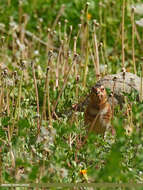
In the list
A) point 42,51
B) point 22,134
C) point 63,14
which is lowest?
point 22,134

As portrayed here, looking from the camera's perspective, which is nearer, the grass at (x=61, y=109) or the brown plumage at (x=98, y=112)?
the grass at (x=61, y=109)

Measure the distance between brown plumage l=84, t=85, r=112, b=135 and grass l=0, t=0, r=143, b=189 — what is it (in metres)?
0.08

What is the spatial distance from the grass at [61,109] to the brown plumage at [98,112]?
0.25 feet

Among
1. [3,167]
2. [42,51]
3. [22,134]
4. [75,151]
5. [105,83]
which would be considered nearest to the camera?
[22,134]

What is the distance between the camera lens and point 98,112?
377cm

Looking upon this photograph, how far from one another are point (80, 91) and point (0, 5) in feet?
8.68

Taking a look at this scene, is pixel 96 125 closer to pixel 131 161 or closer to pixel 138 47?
pixel 131 161

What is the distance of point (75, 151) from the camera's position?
11.1 feet

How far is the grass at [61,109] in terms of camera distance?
2.68m

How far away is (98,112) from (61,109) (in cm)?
62

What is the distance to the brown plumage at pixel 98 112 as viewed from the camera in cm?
373

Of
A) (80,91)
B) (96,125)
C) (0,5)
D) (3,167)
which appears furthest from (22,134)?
(0,5)

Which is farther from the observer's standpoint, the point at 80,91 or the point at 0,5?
the point at 0,5

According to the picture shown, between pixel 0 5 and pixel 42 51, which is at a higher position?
pixel 0 5
